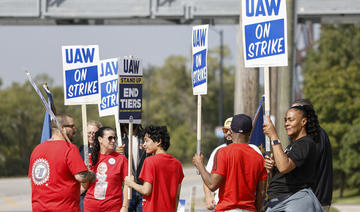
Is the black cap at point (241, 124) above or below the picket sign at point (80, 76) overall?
below

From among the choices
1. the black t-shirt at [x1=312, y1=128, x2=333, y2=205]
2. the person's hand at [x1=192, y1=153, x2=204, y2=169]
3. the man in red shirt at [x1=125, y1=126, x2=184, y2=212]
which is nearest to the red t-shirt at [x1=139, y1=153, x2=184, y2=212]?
the man in red shirt at [x1=125, y1=126, x2=184, y2=212]

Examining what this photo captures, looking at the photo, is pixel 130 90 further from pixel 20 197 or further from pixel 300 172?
pixel 20 197

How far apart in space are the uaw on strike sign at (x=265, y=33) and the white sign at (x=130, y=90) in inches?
50.8

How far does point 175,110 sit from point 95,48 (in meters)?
66.7

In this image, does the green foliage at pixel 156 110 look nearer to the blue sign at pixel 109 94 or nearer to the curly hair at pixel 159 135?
the blue sign at pixel 109 94

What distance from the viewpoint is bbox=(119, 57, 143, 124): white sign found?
7.71m

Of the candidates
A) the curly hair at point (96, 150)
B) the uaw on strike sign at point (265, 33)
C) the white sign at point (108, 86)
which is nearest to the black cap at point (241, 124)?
the uaw on strike sign at point (265, 33)

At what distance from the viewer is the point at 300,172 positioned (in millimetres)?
6031

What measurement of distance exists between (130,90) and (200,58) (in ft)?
2.85

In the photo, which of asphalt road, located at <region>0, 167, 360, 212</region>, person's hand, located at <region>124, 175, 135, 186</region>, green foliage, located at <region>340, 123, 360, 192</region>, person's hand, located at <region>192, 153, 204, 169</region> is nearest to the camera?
person's hand, located at <region>192, 153, 204, 169</region>

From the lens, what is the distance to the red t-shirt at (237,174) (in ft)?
20.5

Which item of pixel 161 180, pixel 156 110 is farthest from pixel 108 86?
pixel 156 110

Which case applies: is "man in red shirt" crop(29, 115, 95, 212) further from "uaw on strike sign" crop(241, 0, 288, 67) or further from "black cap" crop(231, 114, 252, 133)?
"uaw on strike sign" crop(241, 0, 288, 67)

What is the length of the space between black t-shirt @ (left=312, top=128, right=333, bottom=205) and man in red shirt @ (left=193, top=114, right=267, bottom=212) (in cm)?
48
